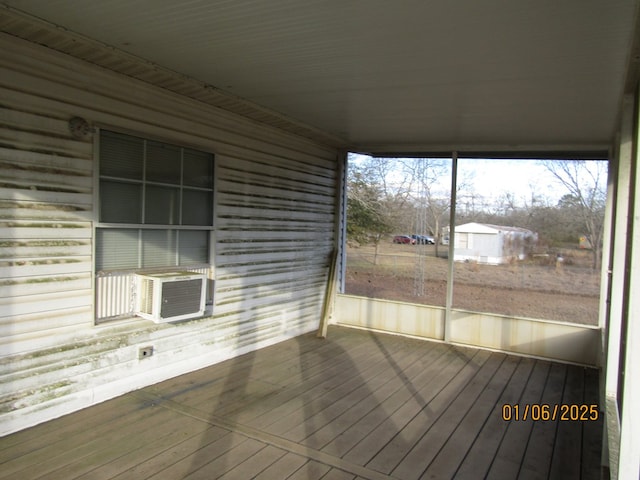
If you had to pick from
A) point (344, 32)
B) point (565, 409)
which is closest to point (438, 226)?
point (565, 409)

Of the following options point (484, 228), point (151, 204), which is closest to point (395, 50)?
point (151, 204)

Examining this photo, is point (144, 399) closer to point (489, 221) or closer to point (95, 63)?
point (95, 63)

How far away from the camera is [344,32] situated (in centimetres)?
234

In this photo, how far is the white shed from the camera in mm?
5020

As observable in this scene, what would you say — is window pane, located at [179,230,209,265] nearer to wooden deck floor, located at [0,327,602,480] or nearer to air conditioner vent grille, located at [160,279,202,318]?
air conditioner vent grille, located at [160,279,202,318]

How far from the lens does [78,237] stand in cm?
305

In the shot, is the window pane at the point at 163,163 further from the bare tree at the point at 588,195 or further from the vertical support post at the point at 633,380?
the bare tree at the point at 588,195

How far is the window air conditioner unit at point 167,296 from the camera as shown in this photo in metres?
3.33

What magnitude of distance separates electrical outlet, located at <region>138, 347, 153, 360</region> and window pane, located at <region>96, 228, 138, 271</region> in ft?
2.20

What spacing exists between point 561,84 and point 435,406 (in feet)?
8.14

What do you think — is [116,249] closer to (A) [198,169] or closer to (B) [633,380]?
(A) [198,169]

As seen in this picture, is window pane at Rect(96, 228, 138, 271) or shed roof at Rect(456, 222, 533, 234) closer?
window pane at Rect(96, 228, 138, 271)

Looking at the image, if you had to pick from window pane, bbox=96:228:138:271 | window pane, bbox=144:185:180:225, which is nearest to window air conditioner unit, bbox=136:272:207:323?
window pane, bbox=96:228:138:271
